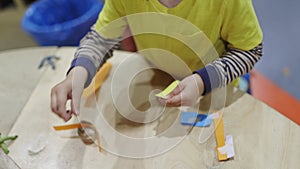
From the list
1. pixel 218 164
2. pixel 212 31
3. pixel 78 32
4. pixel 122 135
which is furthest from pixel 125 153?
pixel 78 32

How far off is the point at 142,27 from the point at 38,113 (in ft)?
0.80

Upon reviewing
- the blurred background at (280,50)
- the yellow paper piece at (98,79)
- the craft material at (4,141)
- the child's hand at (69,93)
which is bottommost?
the blurred background at (280,50)

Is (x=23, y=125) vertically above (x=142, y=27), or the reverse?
(x=142, y=27)

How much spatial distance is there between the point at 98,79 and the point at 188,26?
21 cm

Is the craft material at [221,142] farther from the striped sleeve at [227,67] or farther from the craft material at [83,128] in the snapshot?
the craft material at [83,128]

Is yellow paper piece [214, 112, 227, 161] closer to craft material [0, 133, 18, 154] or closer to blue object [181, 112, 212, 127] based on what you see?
blue object [181, 112, 212, 127]

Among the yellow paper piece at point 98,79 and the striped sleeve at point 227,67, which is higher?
the striped sleeve at point 227,67

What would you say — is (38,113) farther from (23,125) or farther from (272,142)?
(272,142)

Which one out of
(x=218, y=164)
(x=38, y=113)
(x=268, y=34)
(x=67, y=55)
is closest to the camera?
(x=218, y=164)

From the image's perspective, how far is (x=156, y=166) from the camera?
53 cm

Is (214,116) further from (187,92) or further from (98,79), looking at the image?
(98,79)

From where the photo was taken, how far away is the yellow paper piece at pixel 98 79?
25.8 inches

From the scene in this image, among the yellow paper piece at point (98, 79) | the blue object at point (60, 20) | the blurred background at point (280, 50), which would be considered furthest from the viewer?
the blue object at point (60, 20)

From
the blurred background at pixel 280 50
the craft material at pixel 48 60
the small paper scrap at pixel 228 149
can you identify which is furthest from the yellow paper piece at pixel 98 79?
the blurred background at pixel 280 50
